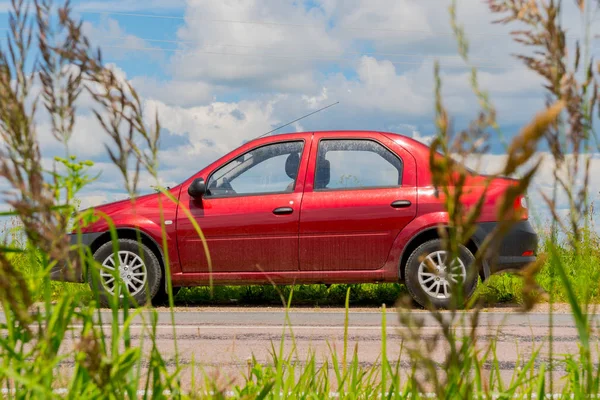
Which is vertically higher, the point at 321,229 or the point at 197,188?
the point at 197,188

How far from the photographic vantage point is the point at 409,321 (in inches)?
42.1

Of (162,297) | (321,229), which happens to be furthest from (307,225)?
(162,297)

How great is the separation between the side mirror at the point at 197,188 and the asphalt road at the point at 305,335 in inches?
51.2

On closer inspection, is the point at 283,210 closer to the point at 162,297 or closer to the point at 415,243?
the point at 415,243

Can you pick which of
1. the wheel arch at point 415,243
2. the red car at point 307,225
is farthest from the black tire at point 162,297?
the wheel arch at point 415,243

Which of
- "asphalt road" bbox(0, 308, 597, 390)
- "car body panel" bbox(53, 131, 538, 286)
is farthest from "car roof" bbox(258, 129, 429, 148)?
"asphalt road" bbox(0, 308, 597, 390)

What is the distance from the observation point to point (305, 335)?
6.93m

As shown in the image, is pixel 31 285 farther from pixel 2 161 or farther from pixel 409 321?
pixel 409 321

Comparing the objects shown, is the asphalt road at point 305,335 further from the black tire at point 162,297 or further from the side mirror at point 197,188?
the side mirror at point 197,188

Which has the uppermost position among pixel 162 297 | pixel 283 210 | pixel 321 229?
pixel 283 210

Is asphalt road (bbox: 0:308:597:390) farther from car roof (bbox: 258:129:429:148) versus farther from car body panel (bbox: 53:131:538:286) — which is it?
car roof (bbox: 258:129:429:148)

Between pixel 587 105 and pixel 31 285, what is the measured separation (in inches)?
44.0

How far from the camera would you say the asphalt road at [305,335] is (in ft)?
18.5

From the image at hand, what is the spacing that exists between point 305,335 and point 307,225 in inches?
82.2
